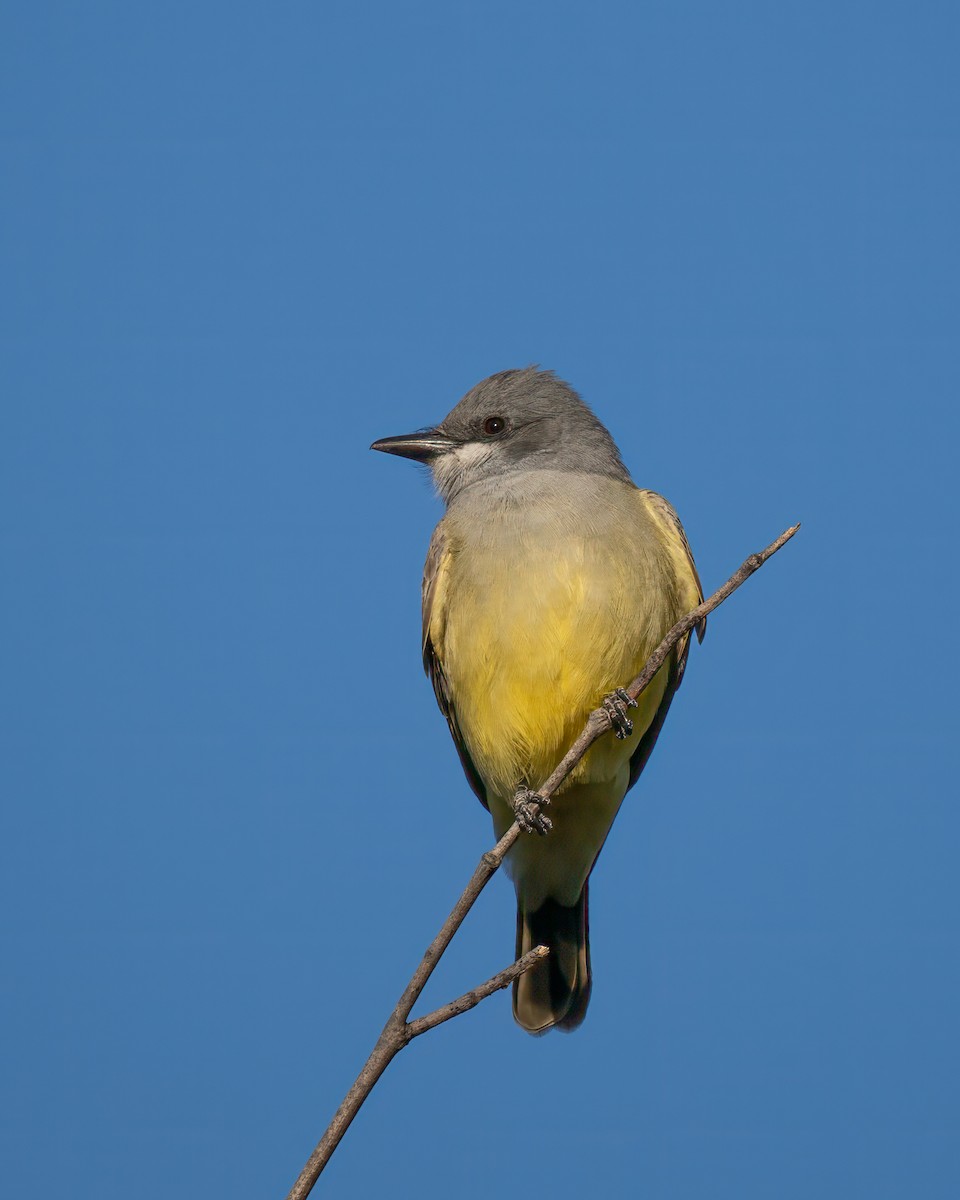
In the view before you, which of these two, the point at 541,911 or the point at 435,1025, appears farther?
the point at 541,911

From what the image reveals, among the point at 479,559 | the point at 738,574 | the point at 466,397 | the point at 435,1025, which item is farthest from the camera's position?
the point at 466,397

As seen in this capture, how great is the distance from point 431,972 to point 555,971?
255 cm

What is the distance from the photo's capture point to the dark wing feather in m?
5.33

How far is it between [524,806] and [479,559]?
924 millimetres

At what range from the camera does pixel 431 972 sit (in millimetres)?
3057

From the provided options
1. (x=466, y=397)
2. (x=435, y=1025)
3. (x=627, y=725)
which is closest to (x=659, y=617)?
(x=627, y=725)

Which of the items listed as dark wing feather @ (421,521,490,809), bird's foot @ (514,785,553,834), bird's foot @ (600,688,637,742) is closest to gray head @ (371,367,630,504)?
dark wing feather @ (421,521,490,809)

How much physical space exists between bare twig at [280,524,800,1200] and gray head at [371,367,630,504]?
6.41 feet

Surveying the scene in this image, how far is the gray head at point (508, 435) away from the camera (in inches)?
218

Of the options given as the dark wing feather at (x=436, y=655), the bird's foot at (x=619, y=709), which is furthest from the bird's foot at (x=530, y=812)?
the dark wing feather at (x=436, y=655)

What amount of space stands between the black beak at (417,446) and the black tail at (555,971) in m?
1.91

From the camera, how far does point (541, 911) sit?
223 inches

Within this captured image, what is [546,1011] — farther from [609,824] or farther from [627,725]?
[627,725]

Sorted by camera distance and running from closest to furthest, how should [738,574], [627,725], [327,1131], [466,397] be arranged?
[327,1131], [738,574], [627,725], [466,397]
